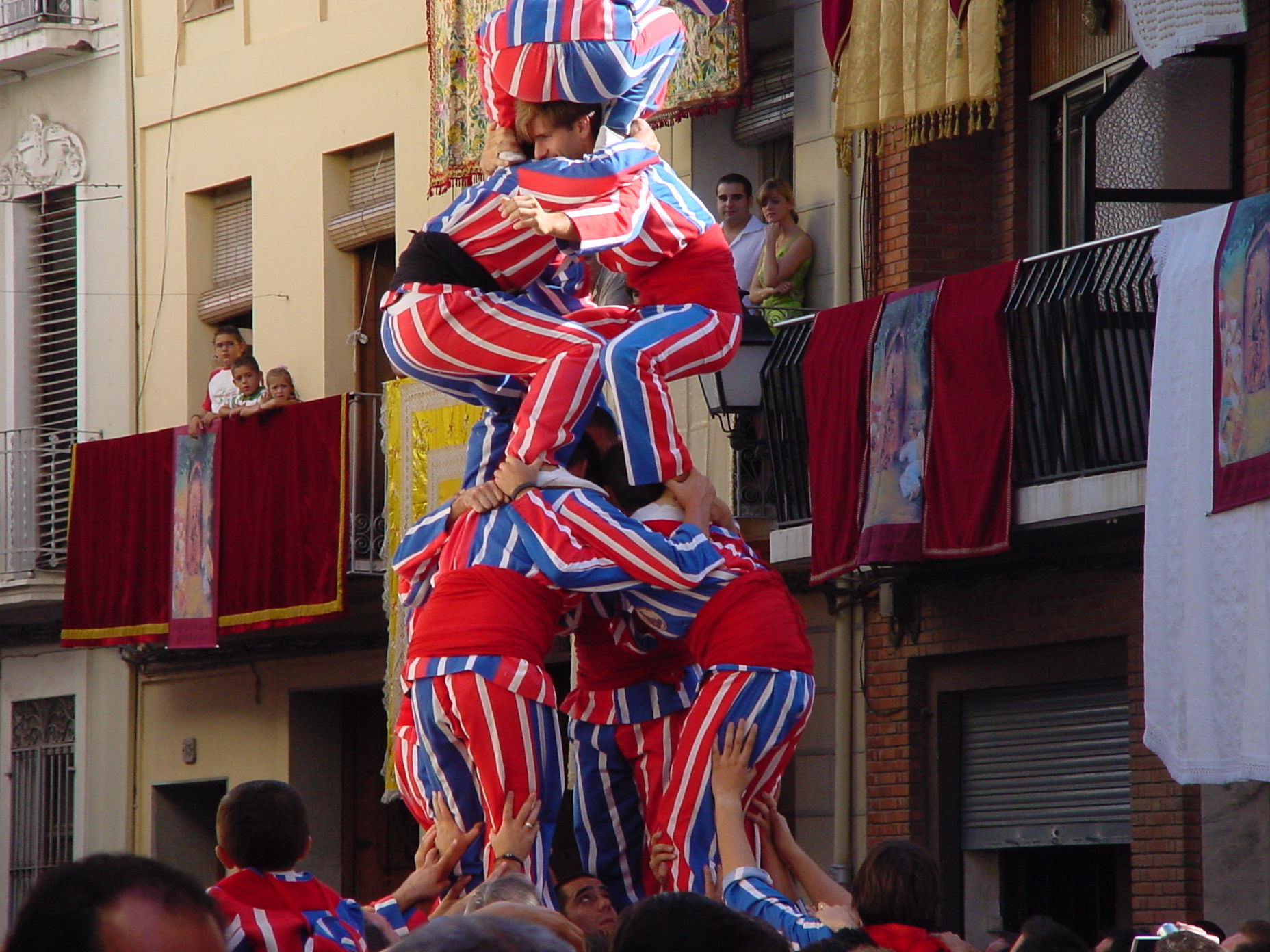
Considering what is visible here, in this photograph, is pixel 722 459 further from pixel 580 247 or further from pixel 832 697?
pixel 580 247

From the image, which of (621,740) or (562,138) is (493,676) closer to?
(621,740)

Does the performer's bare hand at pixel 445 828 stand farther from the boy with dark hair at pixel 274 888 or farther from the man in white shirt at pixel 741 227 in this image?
the man in white shirt at pixel 741 227

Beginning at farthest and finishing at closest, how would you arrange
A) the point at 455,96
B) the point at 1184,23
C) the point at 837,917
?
the point at 455,96
the point at 1184,23
the point at 837,917

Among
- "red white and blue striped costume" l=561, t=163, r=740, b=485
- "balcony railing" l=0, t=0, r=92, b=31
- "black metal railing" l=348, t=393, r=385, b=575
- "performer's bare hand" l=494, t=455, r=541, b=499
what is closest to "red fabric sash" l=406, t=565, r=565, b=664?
"performer's bare hand" l=494, t=455, r=541, b=499

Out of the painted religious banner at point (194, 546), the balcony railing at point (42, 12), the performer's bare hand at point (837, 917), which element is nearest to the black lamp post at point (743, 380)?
the painted religious banner at point (194, 546)

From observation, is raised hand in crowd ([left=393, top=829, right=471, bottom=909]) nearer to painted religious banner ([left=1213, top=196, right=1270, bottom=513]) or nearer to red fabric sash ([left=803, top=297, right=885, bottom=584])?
painted religious banner ([left=1213, top=196, right=1270, bottom=513])

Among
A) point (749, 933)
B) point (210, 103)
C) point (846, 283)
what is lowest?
point (749, 933)

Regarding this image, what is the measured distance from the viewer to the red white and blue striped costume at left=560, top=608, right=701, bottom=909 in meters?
7.71

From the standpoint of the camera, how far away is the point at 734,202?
1494cm

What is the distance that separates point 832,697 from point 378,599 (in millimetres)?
4409

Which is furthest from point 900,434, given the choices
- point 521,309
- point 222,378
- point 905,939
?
point 905,939

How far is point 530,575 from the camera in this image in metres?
7.38

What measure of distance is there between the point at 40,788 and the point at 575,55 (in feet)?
45.7

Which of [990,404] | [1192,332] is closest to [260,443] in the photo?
[990,404]
